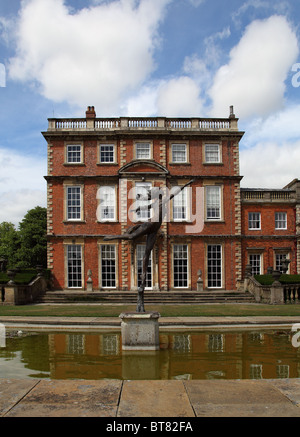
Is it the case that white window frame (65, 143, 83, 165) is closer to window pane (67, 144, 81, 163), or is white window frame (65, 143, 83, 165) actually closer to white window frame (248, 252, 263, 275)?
window pane (67, 144, 81, 163)

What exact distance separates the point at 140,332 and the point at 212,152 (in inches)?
859

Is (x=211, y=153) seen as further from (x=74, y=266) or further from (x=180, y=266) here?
(x=74, y=266)

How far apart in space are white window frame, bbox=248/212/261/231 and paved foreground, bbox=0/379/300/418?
2440cm

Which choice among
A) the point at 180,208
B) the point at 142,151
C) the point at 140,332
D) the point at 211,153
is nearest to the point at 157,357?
the point at 140,332

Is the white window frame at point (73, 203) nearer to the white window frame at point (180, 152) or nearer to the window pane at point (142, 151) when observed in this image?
the window pane at point (142, 151)

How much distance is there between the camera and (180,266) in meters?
27.7

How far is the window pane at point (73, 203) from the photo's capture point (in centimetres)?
2791

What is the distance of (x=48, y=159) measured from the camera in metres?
28.2

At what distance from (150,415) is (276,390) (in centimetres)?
180

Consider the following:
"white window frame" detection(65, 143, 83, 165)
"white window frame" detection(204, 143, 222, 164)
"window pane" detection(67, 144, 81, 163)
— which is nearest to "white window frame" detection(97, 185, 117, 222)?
"white window frame" detection(65, 143, 83, 165)

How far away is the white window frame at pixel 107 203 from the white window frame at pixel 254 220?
32.4ft
